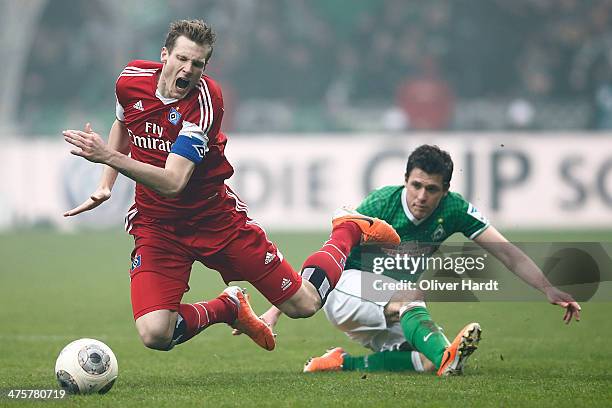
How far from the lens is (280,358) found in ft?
24.4

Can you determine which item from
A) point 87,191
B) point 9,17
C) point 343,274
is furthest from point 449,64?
point 343,274

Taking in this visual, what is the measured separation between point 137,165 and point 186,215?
77 cm

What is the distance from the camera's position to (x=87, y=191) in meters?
19.4

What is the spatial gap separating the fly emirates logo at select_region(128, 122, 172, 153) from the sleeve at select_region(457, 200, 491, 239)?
1.93 m

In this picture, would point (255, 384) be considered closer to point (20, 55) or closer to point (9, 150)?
point (9, 150)

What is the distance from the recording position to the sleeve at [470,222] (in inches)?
264

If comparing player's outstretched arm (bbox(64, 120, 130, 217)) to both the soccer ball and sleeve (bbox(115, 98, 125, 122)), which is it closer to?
sleeve (bbox(115, 98, 125, 122))

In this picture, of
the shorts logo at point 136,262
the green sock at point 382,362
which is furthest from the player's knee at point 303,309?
the shorts logo at point 136,262

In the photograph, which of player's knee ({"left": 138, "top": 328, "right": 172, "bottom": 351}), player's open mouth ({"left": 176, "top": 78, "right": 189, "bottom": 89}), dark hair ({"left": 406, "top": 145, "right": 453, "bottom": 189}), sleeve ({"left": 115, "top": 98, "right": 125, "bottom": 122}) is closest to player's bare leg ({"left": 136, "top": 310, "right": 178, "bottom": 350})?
player's knee ({"left": 138, "top": 328, "right": 172, "bottom": 351})

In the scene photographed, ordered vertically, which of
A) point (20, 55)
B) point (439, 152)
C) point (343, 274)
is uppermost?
point (20, 55)

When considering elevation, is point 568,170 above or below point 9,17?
below

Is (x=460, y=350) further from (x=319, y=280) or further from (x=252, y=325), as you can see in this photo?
Answer: (x=252, y=325)

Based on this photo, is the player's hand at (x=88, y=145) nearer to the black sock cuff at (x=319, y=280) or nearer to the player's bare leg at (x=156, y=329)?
the player's bare leg at (x=156, y=329)

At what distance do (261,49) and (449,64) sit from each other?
414 centimetres
